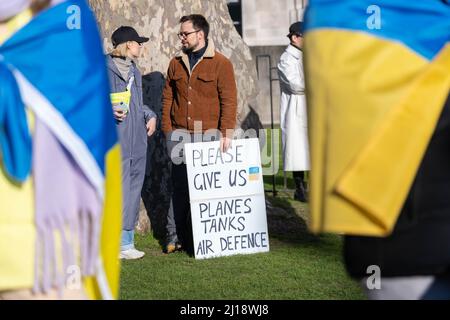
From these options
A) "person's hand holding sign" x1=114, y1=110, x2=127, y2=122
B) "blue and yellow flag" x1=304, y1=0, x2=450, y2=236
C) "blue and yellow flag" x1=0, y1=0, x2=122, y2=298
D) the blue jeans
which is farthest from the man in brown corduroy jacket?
"blue and yellow flag" x1=304, y1=0, x2=450, y2=236

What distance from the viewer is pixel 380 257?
3270 mm

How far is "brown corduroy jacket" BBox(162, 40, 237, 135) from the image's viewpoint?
8086 millimetres

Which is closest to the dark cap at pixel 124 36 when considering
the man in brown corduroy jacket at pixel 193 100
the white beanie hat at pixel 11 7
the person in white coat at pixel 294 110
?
the man in brown corduroy jacket at pixel 193 100

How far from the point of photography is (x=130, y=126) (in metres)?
8.01

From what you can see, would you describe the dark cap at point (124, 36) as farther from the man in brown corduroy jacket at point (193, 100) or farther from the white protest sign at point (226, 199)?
the white protest sign at point (226, 199)

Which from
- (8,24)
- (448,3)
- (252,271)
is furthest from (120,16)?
(448,3)

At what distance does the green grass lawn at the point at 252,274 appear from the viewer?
21.5 ft

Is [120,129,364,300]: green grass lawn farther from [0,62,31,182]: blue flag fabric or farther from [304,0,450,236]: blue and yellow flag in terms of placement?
[304,0,450,236]: blue and yellow flag

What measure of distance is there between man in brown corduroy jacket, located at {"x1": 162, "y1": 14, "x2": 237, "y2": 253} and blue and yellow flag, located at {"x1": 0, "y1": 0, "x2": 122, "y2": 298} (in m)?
4.31

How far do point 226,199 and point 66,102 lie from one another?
4.69 m

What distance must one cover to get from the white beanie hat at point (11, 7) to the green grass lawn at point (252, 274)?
3236 mm

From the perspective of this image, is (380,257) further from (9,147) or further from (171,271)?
(171,271)

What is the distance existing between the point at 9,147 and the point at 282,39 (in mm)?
24758

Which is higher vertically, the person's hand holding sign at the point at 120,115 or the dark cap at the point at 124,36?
the dark cap at the point at 124,36
